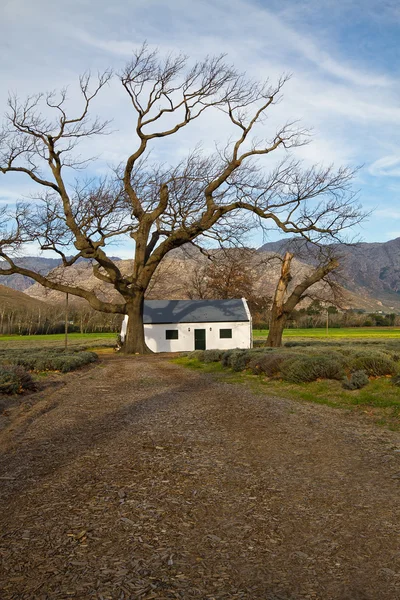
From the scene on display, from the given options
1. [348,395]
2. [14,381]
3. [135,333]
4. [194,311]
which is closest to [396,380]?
[348,395]

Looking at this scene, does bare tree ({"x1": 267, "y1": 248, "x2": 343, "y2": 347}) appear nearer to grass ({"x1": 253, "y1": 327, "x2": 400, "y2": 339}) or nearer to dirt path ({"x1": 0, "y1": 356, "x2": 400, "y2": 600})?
dirt path ({"x1": 0, "y1": 356, "x2": 400, "y2": 600})

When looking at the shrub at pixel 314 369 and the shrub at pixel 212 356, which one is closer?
the shrub at pixel 314 369

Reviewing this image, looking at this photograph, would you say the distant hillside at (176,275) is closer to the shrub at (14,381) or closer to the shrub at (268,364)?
the shrub at (268,364)

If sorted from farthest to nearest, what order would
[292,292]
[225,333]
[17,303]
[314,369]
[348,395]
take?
[17,303]
[225,333]
[292,292]
[314,369]
[348,395]

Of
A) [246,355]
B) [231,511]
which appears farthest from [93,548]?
[246,355]

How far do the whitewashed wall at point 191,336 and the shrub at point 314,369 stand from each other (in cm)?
2764

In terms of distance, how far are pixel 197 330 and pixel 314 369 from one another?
1136 inches

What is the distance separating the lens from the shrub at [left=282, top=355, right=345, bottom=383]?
574 inches

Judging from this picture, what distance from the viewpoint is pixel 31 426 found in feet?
31.0

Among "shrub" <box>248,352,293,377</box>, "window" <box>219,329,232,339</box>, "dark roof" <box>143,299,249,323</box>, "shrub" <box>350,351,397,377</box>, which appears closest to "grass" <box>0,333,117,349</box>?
"dark roof" <box>143,299,249,323</box>

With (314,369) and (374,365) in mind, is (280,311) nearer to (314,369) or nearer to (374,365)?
(314,369)

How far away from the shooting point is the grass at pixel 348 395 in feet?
35.1

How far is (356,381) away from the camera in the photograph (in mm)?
13156

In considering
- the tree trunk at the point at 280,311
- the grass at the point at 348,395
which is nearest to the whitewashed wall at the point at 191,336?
the tree trunk at the point at 280,311
